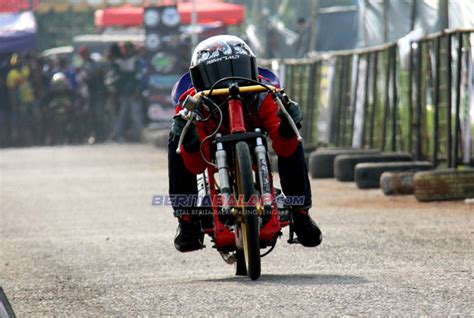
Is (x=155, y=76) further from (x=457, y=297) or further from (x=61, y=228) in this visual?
(x=457, y=297)

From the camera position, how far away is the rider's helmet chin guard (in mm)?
8625

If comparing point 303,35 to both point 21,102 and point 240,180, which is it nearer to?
point 21,102

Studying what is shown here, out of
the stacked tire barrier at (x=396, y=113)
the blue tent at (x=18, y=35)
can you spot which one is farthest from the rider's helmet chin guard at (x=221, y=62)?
the blue tent at (x=18, y=35)

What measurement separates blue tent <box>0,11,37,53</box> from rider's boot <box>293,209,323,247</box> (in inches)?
1088

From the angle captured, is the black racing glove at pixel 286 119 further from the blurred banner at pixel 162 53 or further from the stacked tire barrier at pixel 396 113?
the blurred banner at pixel 162 53

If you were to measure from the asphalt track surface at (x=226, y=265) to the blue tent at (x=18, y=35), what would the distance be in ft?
61.0

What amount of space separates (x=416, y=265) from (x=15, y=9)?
34543 millimetres

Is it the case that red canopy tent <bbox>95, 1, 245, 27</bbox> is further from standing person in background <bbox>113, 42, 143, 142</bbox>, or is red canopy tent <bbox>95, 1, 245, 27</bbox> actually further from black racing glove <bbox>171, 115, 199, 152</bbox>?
black racing glove <bbox>171, 115, 199, 152</bbox>

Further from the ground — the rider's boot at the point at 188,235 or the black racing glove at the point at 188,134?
the black racing glove at the point at 188,134

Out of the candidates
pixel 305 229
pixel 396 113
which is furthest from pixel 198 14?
pixel 305 229

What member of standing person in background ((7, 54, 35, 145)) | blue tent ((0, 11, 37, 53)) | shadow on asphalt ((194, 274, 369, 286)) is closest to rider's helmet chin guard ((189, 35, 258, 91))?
shadow on asphalt ((194, 274, 369, 286))

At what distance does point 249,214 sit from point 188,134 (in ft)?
2.51

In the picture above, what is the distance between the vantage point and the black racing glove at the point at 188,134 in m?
8.54

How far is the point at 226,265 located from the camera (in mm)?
9750
